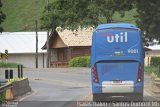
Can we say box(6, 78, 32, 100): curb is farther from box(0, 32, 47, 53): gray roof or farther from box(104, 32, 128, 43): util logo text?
box(0, 32, 47, 53): gray roof

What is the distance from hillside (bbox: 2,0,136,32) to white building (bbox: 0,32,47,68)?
22074 mm

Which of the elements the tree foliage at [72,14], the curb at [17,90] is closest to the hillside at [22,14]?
the tree foliage at [72,14]

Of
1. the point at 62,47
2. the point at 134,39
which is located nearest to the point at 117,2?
the point at 134,39

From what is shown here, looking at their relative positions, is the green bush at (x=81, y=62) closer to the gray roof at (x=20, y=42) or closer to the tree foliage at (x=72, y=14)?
the tree foliage at (x=72, y=14)

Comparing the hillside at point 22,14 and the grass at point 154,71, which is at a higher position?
the hillside at point 22,14

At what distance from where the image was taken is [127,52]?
22188 millimetres

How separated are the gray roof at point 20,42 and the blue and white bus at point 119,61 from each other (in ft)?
184

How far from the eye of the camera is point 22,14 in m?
117

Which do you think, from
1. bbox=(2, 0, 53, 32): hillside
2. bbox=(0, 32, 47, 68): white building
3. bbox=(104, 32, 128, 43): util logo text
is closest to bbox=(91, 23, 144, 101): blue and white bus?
bbox=(104, 32, 128, 43): util logo text

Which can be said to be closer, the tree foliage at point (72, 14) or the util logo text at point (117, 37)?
the util logo text at point (117, 37)

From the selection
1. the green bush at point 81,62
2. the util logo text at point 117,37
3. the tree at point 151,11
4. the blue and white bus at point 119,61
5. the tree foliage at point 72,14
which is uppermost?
the tree foliage at point 72,14

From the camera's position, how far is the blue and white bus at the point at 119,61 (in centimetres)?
2219

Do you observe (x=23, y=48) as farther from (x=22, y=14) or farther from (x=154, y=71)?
(x=154, y=71)

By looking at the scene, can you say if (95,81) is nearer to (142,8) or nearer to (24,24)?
(142,8)
